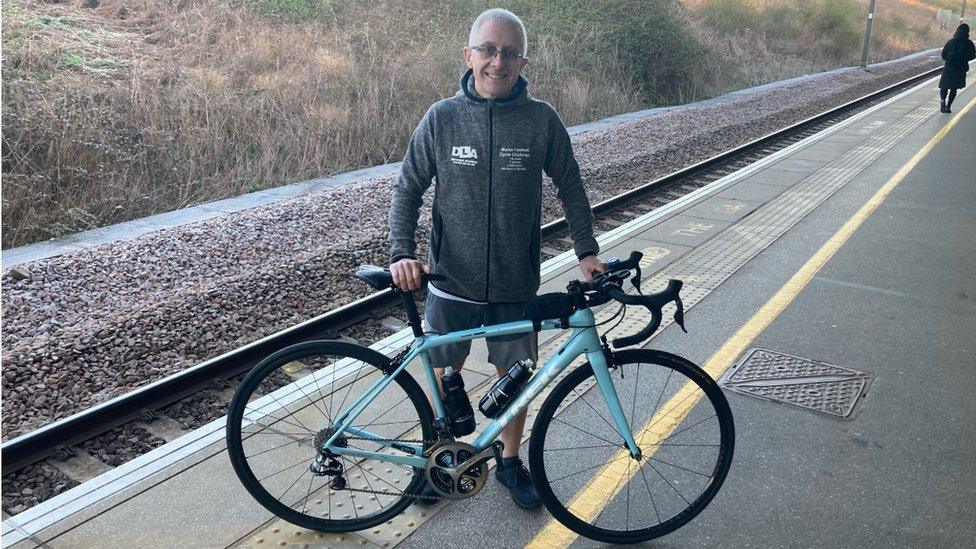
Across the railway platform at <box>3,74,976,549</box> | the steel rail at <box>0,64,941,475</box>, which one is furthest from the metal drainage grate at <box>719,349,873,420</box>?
the steel rail at <box>0,64,941,475</box>

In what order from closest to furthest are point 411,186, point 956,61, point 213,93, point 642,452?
1. point 411,186
2. point 642,452
3. point 213,93
4. point 956,61

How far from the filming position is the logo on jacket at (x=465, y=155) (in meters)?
3.10

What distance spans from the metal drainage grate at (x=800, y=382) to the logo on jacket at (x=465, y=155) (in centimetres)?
249

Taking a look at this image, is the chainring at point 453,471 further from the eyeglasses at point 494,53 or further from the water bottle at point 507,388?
the eyeglasses at point 494,53

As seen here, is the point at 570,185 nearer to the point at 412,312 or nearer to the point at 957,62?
the point at 412,312

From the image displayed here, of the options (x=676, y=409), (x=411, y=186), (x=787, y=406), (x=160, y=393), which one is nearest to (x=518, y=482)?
(x=676, y=409)

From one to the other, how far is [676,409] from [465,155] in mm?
2079

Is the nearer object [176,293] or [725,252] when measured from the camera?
[176,293]

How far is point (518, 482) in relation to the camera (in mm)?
3572

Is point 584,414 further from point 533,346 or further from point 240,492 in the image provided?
point 240,492

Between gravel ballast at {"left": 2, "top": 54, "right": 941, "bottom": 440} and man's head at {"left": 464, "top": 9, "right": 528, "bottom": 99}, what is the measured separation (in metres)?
2.77

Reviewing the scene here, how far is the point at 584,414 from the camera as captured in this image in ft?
14.1

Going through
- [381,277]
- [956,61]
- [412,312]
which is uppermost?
[381,277]

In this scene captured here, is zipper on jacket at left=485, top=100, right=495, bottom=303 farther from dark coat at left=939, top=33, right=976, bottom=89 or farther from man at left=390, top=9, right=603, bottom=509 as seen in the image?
dark coat at left=939, top=33, right=976, bottom=89
